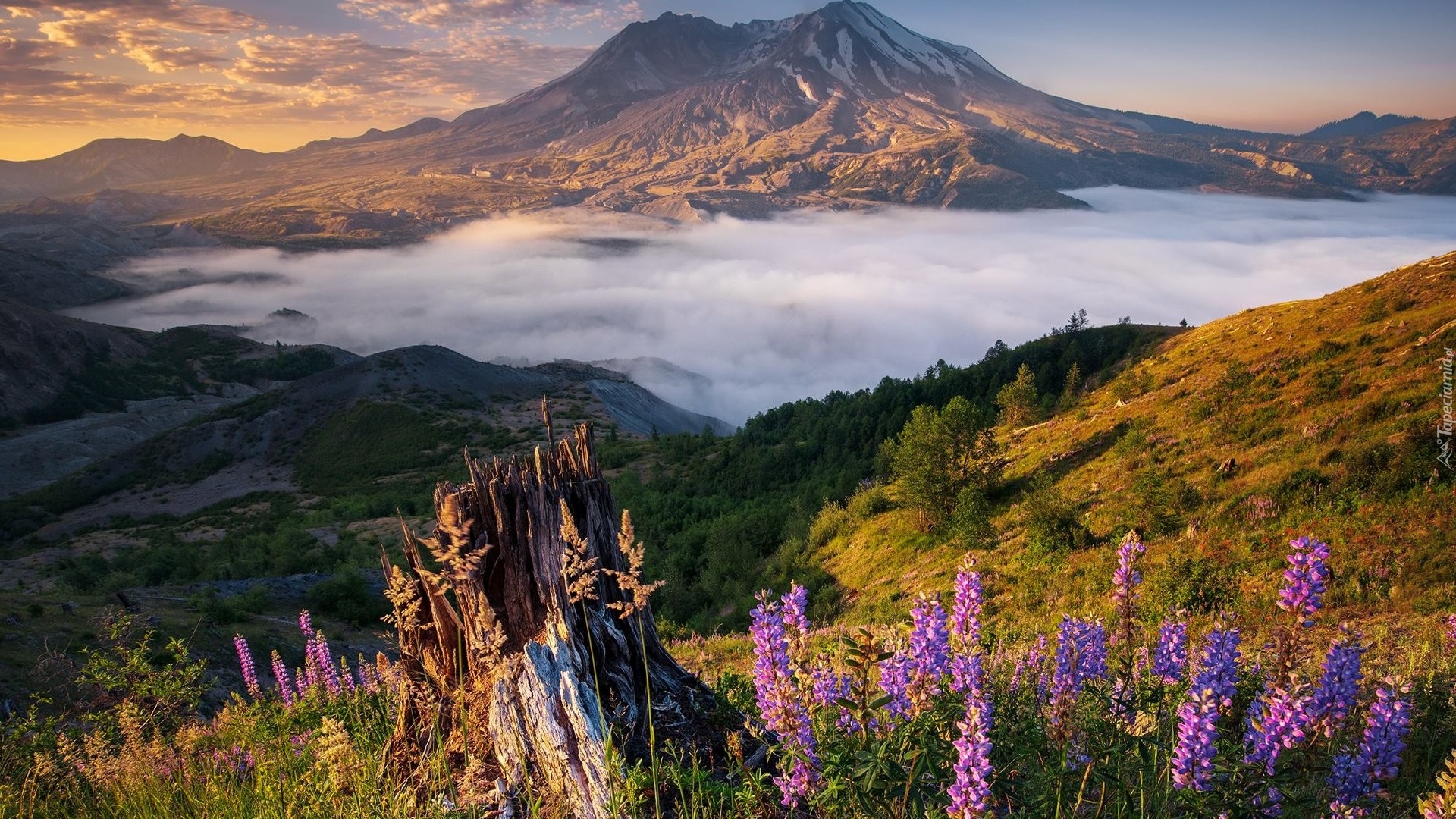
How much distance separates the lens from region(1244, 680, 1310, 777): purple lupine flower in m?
3.02

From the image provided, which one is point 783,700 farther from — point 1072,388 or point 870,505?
point 1072,388

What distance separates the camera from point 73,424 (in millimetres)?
120938

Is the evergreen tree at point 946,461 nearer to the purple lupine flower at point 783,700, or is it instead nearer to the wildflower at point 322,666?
the wildflower at point 322,666

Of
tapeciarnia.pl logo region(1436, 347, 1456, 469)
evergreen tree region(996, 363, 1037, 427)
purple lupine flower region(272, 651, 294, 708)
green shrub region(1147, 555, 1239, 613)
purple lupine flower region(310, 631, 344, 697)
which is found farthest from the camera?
evergreen tree region(996, 363, 1037, 427)

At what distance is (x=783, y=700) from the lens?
9.87 ft

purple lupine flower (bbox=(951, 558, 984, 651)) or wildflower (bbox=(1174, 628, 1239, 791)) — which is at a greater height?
purple lupine flower (bbox=(951, 558, 984, 651))

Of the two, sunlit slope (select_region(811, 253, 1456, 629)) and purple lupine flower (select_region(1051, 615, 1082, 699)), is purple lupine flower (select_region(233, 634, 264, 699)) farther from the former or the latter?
sunlit slope (select_region(811, 253, 1456, 629))

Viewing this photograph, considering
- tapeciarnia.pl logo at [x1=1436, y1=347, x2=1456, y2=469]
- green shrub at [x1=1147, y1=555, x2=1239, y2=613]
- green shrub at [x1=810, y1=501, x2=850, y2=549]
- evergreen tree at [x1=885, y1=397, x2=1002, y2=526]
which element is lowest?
green shrub at [x1=810, y1=501, x2=850, y2=549]

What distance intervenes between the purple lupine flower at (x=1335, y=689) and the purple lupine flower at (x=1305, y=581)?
206 mm

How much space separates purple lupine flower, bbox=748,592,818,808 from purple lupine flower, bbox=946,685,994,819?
62cm

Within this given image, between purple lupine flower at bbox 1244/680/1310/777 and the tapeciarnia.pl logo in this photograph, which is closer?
purple lupine flower at bbox 1244/680/1310/777

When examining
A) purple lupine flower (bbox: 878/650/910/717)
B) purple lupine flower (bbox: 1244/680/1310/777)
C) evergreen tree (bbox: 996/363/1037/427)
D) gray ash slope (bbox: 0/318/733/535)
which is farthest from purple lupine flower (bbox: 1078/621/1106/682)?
gray ash slope (bbox: 0/318/733/535)

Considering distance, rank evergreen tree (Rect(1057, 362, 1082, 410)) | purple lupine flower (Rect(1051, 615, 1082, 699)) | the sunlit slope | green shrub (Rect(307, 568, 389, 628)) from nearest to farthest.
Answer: purple lupine flower (Rect(1051, 615, 1082, 699))
the sunlit slope
green shrub (Rect(307, 568, 389, 628))
evergreen tree (Rect(1057, 362, 1082, 410))

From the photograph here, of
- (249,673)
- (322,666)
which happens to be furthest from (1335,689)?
(249,673)
